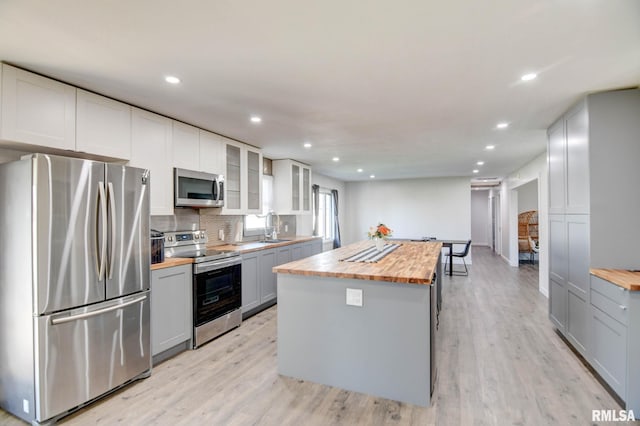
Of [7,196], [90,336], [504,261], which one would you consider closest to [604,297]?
[90,336]

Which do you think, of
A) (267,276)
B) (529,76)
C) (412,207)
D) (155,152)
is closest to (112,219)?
(155,152)

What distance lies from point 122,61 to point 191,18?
811 millimetres

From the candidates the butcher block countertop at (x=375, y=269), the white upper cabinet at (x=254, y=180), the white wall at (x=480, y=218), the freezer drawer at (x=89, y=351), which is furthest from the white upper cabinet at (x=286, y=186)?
the white wall at (x=480, y=218)

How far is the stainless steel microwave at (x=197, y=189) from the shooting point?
345 cm

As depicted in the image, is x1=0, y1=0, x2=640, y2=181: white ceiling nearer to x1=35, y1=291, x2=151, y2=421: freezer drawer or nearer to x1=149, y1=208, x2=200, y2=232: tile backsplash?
x1=149, y1=208, x2=200, y2=232: tile backsplash

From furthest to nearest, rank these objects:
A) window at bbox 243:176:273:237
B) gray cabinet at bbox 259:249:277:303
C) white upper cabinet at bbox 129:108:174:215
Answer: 1. window at bbox 243:176:273:237
2. gray cabinet at bbox 259:249:277:303
3. white upper cabinet at bbox 129:108:174:215

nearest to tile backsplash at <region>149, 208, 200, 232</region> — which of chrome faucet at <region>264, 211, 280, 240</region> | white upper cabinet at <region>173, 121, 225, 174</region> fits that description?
white upper cabinet at <region>173, 121, 225, 174</region>

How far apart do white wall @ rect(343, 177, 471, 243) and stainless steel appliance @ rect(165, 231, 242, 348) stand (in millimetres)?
6199

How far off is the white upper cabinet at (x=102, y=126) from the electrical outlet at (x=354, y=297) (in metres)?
2.40

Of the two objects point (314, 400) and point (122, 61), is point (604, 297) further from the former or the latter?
point (122, 61)

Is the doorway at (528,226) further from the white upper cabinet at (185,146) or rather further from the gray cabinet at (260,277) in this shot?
the white upper cabinet at (185,146)

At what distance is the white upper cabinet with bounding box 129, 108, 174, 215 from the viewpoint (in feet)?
9.87

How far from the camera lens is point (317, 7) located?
5.15 feet

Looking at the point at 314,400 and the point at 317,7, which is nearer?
the point at 317,7
